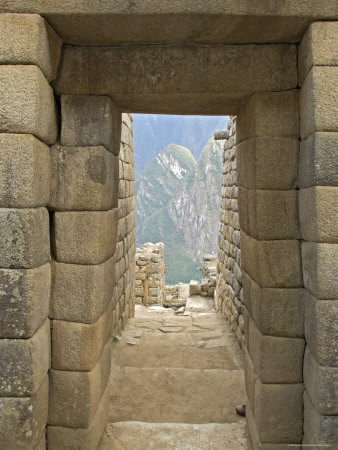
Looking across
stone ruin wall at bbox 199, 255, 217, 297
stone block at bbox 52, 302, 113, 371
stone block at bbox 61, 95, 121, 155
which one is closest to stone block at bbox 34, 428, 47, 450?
stone block at bbox 52, 302, 113, 371

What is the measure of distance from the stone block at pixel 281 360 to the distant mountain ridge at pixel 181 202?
5667 centimetres

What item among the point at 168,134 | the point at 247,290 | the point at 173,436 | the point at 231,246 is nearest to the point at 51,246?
the point at 247,290

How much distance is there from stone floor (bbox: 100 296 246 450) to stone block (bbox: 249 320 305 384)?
827mm

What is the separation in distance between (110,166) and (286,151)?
50.1 inches

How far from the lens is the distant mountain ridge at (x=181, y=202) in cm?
6800

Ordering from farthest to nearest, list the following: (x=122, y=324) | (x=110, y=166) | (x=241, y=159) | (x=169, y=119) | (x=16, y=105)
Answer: (x=169, y=119) < (x=122, y=324) < (x=241, y=159) < (x=110, y=166) < (x=16, y=105)

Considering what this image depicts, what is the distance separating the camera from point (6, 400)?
2.10 m

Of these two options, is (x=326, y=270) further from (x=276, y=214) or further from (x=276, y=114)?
(x=276, y=114)

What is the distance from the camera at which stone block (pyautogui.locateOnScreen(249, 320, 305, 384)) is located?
7.92 feet

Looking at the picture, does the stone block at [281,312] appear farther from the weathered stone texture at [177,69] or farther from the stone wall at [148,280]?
the stone wall at [148,280]

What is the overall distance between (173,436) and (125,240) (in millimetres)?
2809

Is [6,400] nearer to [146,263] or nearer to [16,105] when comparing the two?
[16,105]

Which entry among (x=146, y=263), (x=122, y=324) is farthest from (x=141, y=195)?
(x=122, y=324)

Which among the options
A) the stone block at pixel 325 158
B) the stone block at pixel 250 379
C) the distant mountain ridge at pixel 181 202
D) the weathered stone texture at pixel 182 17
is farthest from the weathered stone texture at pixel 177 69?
the distant mountain ridge at pixel 181 202
